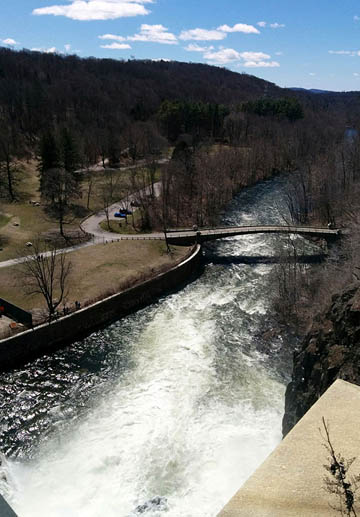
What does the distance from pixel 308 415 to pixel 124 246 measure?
3814cm

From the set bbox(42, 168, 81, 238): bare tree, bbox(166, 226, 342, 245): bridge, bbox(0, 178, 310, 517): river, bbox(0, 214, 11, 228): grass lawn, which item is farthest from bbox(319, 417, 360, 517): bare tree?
bbox(0, 214, 11, 228): grass lawn

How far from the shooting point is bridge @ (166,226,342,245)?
53472 mm

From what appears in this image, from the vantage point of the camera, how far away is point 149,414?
27.0 metres

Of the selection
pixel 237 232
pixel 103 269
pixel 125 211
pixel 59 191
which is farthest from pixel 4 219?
pixel 237 232

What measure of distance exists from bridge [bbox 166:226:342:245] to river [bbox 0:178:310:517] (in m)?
15.1

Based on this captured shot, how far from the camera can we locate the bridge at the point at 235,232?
175 feet

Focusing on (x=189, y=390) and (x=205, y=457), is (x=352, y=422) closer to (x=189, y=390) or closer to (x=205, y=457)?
(x=205, y=457)

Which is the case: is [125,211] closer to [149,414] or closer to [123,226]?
[123,226]

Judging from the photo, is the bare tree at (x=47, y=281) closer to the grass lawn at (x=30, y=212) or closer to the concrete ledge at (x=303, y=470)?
the grass lawn at (x=30, y=212)

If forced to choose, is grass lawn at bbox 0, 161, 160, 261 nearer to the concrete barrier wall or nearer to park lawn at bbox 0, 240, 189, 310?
park lawn at bbox 0, 240, 189, 310

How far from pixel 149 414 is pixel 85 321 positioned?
12.6 m

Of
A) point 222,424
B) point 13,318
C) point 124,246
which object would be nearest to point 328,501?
point 222,424

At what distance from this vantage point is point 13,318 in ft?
116

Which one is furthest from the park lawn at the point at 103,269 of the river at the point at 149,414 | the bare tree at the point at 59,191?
the bare tree at the point at 59,191
